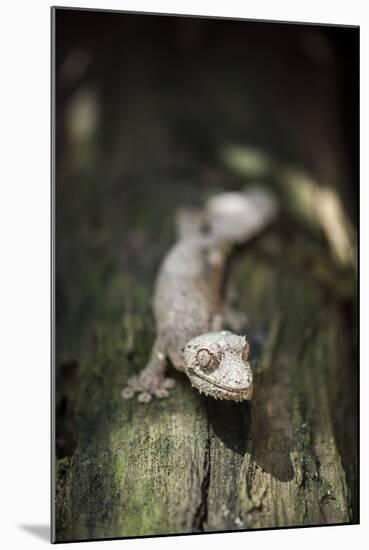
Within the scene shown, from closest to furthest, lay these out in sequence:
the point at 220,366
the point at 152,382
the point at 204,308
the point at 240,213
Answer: the point at 220,366
the point at 152,382
the point at 204,308
the point at 240,213

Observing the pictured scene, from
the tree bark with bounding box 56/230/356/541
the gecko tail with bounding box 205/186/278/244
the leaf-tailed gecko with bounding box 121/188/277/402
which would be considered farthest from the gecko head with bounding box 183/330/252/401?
the gecko tail with bounding box 205/186/278/244

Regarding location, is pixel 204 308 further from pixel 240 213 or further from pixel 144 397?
pixel 240 213

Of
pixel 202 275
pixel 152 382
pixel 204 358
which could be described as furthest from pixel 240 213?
pixel 204 358

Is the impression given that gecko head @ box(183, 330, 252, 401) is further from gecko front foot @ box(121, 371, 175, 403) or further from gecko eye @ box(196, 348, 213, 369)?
gecko front foot @ box(121, 371, 175, 403)

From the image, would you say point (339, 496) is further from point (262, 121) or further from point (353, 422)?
point (262, 121)

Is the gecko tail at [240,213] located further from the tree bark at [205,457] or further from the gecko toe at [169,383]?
the gecko toe at [169,383]

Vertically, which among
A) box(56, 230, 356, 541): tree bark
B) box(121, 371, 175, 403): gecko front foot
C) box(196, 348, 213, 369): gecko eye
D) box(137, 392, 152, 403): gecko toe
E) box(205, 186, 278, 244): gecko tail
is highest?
box(205, 186, 278, 244): gecko tail

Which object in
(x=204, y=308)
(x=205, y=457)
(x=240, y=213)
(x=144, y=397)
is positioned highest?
(x=240, y=213)
